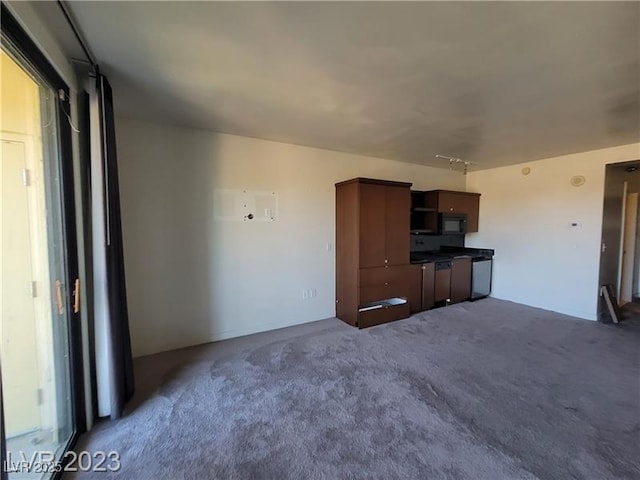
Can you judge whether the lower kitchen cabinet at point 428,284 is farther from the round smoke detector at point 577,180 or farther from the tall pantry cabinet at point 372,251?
the round smoke detector at point 577,180

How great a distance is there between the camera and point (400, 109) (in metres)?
2.69

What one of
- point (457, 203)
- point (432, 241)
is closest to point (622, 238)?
point (457, 203)

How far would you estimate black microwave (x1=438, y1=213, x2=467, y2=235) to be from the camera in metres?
4.98

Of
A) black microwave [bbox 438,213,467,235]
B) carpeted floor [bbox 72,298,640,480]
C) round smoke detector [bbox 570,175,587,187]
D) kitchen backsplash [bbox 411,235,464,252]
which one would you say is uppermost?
round smoke detector [bbox 570,175,587,187]

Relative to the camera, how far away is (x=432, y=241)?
5496 millimetres

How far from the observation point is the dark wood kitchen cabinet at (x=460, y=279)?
16.1ft

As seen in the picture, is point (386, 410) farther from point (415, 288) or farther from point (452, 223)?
point (452, 223)

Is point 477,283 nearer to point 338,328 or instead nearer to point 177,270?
point 338,328

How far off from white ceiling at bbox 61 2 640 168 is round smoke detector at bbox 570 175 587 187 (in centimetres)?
104

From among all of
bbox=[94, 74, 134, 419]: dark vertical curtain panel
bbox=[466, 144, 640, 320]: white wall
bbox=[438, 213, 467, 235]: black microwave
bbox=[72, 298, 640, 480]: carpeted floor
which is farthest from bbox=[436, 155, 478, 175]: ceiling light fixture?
bbox=[94, 74, 134, 419]: dark vertical curtain panel

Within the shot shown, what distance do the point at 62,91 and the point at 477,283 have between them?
20.0 ft

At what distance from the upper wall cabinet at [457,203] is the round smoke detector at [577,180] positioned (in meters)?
A: 1.44

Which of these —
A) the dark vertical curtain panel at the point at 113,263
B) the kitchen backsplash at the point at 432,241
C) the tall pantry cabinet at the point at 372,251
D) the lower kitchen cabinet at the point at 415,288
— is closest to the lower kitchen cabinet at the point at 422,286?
the lower kitchen cabinet at the point at 415,288

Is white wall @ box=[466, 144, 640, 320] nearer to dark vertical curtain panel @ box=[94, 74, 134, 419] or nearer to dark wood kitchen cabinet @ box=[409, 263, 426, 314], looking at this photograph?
dark wood kitchen cabinet @ box=[409, 263, 426, 314]
